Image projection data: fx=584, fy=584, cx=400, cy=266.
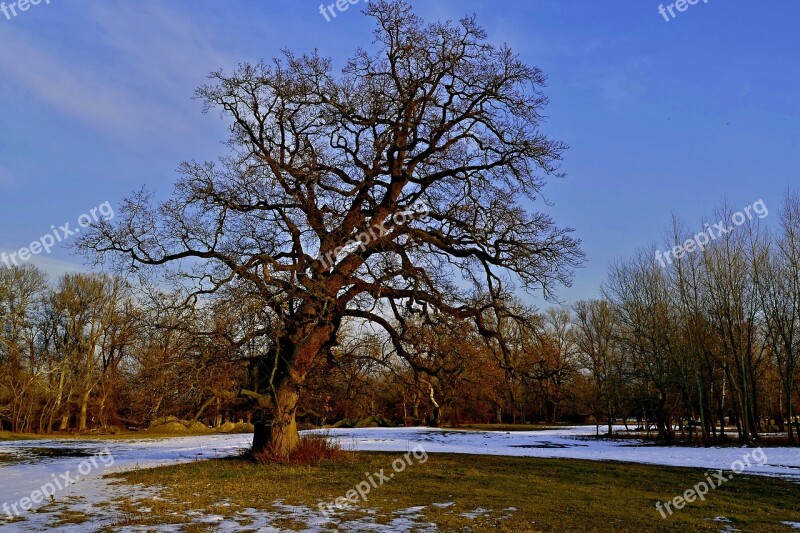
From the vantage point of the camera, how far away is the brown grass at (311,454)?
53.6ft

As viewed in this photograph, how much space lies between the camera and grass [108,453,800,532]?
30.6 feet

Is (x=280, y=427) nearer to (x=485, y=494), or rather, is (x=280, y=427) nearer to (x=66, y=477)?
(x=66, y=477)

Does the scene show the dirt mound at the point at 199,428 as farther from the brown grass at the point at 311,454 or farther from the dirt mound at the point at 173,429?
the brown grass at the point at 311,454

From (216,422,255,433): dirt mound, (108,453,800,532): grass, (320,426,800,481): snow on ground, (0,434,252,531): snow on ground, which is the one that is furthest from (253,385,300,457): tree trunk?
(216,422,255,433): dirt mound

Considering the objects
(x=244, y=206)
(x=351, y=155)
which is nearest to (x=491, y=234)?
(x=351, y=155)

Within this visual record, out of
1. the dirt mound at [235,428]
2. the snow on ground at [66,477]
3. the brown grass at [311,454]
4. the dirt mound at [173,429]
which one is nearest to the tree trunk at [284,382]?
the brown grass at [311,454]

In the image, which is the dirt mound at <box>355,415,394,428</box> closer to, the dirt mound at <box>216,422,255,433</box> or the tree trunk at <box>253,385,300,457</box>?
the dirt mound at <box>216,422,255,433</box>

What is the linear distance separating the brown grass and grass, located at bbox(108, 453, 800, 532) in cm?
32

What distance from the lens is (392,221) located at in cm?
1697

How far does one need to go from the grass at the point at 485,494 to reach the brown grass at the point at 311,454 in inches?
12.8

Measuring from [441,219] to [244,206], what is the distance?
18.8 feet

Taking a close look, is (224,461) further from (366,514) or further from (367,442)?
(367,442)

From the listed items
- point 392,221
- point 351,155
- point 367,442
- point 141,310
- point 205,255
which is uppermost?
point 351,155

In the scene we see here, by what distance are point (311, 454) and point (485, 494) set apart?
6.43 metres
